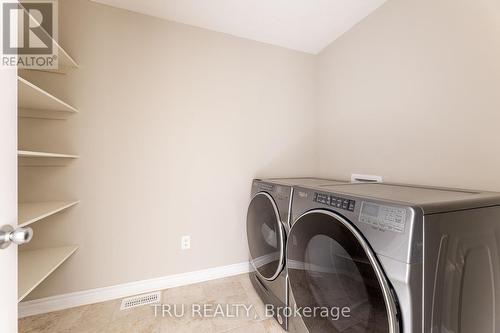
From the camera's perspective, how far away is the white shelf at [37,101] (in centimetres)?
103

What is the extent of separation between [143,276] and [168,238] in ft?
1.10

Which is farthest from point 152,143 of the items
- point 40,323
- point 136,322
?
point 40,323

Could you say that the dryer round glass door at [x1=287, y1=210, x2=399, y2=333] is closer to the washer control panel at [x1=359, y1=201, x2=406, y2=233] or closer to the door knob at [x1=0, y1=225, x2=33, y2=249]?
the washer control panel at [x1=359, y1=201, x2=406, y2=233]

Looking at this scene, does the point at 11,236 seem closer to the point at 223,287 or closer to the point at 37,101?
the point at 37,101

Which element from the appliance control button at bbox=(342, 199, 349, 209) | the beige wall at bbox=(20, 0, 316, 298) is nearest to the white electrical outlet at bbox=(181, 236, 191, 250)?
Result: the beige wall at bbox=(20, 0, 316, 298)

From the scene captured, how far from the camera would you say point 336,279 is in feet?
2.73

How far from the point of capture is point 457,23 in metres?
1.10

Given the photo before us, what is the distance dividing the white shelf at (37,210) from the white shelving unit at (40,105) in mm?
595

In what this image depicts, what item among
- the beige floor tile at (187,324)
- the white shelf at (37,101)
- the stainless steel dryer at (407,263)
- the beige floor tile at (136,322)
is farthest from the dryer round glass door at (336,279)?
the white shelf at (37,101)

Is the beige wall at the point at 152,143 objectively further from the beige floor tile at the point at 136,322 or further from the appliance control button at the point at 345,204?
the appliance control button at the point at 345,204

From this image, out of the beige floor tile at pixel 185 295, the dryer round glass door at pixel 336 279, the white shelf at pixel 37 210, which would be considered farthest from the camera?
the beige floor tile at pixel 185 295

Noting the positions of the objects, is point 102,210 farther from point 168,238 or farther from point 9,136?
point 9,136

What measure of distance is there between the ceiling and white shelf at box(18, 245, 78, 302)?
182 centimetres

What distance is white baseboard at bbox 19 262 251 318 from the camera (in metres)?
1.37
